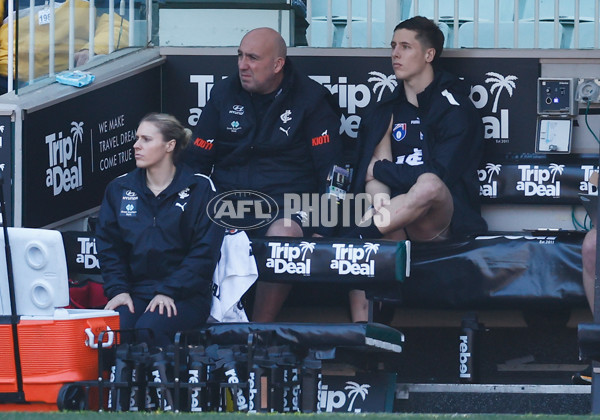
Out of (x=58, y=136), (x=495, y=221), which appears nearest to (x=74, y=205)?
(x=58, y=136)

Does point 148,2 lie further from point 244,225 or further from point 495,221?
point 495,221

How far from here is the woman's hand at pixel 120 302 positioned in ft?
19.6

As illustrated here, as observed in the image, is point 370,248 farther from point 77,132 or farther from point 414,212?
point 77,132

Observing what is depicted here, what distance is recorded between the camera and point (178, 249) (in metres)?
6.15

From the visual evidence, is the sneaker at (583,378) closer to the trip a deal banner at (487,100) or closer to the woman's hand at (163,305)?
the trip a deal banner at (487,100)

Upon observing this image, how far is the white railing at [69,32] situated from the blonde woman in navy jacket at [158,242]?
98 centimetres

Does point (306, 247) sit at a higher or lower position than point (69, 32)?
lower

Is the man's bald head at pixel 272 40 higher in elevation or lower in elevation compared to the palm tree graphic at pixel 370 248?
higher

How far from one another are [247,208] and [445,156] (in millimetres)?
1102

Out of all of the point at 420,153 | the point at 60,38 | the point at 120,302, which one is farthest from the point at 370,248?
the point at 60,38

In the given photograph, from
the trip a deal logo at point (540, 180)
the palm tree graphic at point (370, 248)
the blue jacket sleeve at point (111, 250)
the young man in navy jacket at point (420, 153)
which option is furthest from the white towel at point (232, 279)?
the trip a deal logo at point (540, 180)

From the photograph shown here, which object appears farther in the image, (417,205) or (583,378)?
(417,205)

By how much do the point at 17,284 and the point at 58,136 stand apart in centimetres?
167

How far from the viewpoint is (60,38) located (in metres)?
7.25
